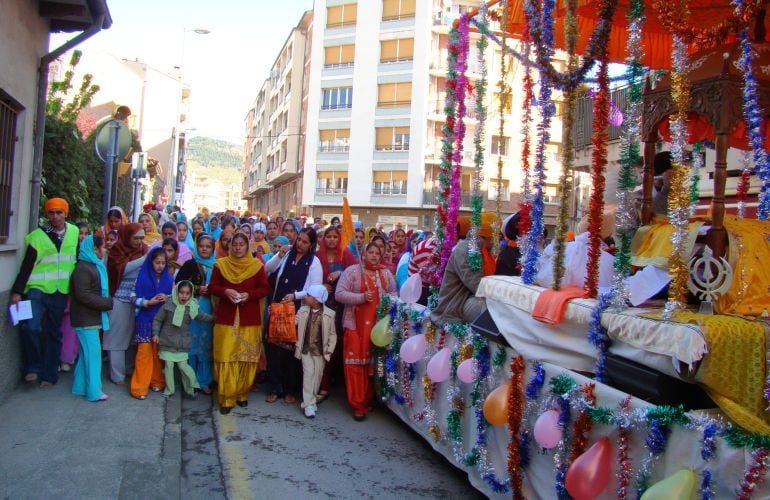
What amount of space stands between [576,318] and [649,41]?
3822 mm

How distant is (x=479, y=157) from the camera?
6.39m

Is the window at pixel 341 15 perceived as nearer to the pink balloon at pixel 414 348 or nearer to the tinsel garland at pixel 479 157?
the tinsel garland at pixel 479 157

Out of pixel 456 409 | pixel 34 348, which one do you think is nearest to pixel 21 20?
pixel 34 348

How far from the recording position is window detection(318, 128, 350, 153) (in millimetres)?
44844

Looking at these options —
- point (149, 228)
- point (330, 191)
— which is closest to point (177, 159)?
point (330, 191)

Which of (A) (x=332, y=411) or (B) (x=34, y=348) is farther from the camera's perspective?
(A) (x=332, y=411)

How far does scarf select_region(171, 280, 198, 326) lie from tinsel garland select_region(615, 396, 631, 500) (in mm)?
4938

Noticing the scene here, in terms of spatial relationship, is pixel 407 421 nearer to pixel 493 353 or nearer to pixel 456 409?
pixel 456 409

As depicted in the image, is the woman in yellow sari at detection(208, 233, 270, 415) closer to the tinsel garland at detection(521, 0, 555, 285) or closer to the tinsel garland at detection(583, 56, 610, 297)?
the tinsel garland at detection(521, 0, 555, 285)

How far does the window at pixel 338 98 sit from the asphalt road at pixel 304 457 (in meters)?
38.9

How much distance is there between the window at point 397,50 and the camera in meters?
43.0

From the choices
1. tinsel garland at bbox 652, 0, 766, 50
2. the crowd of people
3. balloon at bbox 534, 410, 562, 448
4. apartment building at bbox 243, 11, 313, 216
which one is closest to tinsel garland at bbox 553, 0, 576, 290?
tinsel garland at bbox 652, 0, 766, 50

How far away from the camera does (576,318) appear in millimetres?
4113

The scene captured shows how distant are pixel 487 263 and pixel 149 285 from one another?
3.65 m
